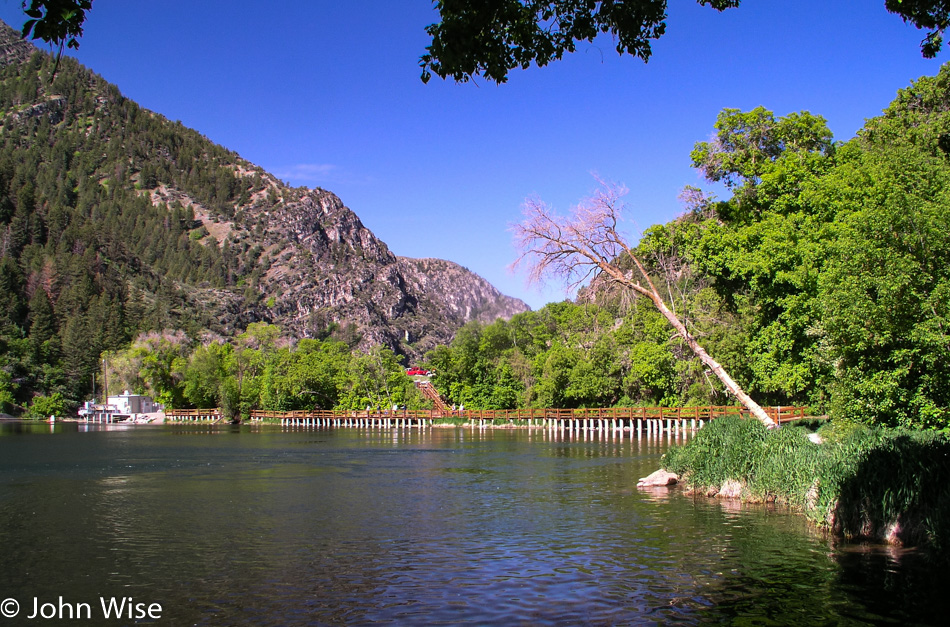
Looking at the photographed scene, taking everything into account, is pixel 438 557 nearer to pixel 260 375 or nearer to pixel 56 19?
pixel 56 19

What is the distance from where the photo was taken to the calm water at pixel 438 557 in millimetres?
11523

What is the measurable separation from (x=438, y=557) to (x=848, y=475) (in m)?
9.87

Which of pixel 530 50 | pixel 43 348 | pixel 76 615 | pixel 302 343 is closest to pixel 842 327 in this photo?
pixel 530 50

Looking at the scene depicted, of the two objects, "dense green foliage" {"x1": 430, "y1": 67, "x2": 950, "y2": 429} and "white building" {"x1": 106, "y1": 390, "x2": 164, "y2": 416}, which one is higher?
"dense green foliage" {"x1": 430, "y1": 67, "x2": 950, "y2": 429}

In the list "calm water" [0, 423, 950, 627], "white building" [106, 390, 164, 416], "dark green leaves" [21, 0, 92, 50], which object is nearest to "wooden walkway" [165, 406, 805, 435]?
"white building" [106, 390, 164, 416]

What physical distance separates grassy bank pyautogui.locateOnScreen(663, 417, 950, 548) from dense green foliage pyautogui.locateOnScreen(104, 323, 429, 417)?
7880 centimetres

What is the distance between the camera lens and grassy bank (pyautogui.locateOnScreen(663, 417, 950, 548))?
15.0m

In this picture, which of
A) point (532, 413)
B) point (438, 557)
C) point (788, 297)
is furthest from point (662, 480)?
point (532, 413)

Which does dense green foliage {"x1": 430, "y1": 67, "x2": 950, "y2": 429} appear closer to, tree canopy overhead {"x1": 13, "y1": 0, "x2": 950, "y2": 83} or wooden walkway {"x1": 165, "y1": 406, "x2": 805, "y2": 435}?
wooden walkway {"x1": 165, "y1": 406, "x2": 805, "y2": 435}

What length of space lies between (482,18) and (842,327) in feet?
54.5

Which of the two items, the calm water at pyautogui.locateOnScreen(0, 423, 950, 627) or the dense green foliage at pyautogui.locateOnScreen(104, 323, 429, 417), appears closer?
the calm water at pyautogui.locateOnScreen(0, 423, 950, 627)

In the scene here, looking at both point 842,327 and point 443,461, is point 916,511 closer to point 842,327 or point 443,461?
point 842,327

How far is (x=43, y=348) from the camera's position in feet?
482

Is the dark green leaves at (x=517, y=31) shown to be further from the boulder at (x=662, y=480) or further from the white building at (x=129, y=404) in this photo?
the white building at (x=129, y=404)
